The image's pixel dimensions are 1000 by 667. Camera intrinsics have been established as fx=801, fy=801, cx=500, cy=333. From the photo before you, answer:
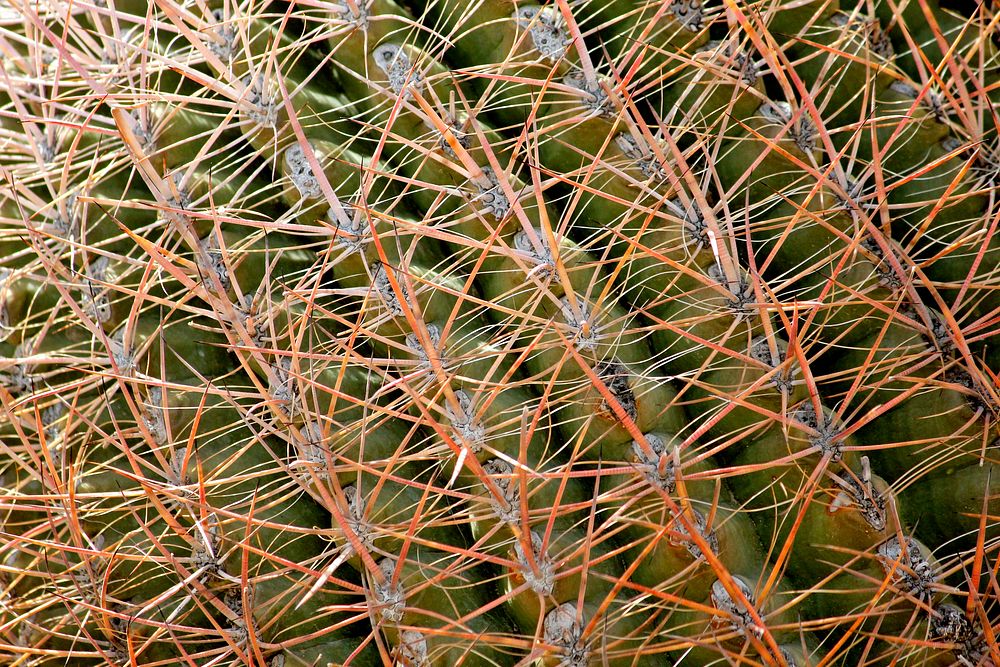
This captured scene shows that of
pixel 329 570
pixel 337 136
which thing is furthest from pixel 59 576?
pixel 337 136

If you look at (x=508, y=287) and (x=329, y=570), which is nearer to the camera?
(x=329, y=570)

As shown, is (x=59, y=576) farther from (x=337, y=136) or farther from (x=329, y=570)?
(x=337, y=136)

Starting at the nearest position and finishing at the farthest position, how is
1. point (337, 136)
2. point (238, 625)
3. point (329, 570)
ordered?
point (329, 570)
point (238, 625)
point (337, 136)

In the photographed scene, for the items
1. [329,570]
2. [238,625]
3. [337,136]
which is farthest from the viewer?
[337,136]

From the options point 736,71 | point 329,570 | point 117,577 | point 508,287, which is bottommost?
point 117,577

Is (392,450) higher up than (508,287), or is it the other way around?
(508,287)

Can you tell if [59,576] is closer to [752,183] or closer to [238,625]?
[238,625]
